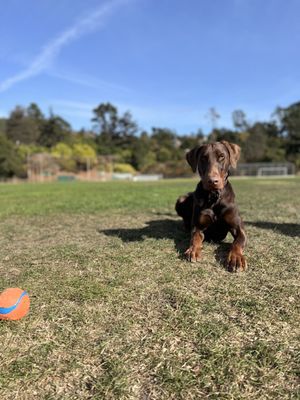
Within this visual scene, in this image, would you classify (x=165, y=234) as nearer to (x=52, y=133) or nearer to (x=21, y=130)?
(x=21, y=130)

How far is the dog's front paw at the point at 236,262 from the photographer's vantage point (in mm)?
3768

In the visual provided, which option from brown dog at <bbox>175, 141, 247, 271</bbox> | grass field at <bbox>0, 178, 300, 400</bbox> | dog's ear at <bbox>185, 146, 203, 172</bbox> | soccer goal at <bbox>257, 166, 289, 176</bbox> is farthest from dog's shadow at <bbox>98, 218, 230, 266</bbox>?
soccer goal at <bbox>257, 166, 289, 176</bbox>

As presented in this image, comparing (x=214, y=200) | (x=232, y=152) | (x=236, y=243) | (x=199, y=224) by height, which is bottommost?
(x=236, y=243)

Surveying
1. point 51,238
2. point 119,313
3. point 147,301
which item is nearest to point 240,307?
point 147,301

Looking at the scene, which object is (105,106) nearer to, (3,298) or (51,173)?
(51,173)

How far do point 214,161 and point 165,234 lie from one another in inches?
65.5

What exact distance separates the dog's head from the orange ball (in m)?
2.23

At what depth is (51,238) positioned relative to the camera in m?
5.75

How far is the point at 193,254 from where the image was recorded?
4.10 meters

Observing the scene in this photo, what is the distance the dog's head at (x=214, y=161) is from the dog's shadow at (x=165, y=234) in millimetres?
777

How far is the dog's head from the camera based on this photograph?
13.8ft

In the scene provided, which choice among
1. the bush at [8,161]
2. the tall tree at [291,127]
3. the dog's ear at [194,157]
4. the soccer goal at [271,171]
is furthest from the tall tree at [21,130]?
the dog's ear at [194,157]

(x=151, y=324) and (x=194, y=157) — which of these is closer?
(x=151, y=324)

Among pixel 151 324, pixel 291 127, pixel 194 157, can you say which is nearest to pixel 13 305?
pixel 151 324
